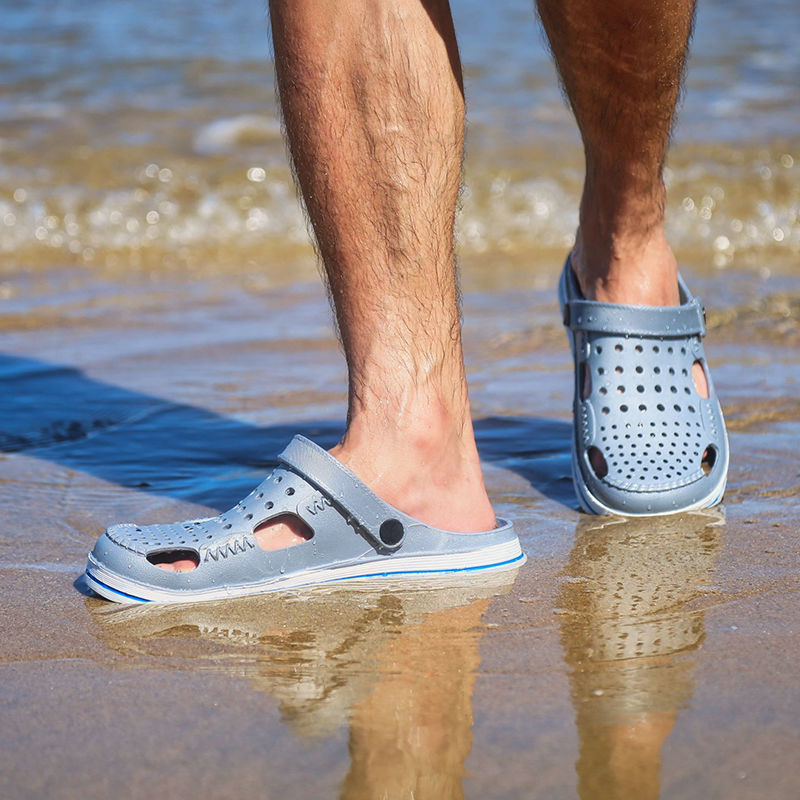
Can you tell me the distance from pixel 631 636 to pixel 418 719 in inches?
11.7

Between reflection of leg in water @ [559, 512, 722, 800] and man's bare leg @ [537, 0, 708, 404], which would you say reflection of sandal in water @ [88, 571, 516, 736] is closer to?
reflection of leg in water @ [559, 512, 722, 800]

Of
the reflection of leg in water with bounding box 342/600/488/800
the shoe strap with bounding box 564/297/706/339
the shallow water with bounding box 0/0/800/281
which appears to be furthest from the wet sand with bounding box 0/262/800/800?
the shallow water with bounding box 0/0/800/281

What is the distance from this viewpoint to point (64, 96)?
6.59m

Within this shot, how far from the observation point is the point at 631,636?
4.19 feet

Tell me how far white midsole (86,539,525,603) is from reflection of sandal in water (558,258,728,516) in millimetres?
291

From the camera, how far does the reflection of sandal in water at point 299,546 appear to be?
1.45 m

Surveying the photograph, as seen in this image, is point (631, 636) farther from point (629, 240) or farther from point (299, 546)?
point (629, 240)

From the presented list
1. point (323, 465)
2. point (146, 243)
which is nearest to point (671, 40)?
point (323, 465)

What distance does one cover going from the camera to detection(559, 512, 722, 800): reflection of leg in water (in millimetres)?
1025

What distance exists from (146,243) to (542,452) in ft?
10.1

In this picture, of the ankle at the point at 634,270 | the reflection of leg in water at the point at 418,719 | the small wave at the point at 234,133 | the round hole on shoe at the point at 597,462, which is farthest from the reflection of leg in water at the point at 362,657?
the small wave at the point at 234,133

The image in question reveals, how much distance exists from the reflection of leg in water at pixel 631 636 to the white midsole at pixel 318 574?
100 mm

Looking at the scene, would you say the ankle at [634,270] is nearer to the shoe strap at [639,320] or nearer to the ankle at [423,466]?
the shoe strap at [639,320]

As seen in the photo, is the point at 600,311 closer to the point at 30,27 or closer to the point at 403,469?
the point at 403,469
